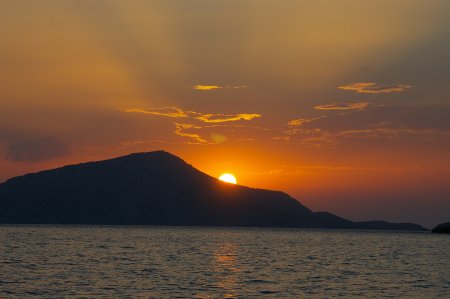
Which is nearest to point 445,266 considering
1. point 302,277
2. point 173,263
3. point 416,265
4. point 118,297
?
point 416,265

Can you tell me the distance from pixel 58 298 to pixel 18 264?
38.0 meters

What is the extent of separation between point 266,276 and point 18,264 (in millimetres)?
36994

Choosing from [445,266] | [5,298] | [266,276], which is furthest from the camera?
[445,266]

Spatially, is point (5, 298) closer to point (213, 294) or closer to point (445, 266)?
point (213, 294)

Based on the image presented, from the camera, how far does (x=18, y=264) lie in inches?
3784

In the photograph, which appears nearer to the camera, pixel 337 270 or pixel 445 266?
pixel 337 270

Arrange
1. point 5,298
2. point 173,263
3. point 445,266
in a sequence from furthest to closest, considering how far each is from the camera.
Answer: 1. point 445,266
2. point 173,263
3. point 5,298

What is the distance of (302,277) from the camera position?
8512 cm

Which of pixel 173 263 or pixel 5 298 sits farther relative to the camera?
pixel 173 263

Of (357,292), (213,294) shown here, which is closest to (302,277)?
(357,292)

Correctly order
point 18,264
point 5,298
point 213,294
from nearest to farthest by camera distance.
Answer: point 5,298 < point 213,294 < point 18,264

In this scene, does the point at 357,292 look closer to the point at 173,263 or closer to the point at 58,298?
the point at 58,298

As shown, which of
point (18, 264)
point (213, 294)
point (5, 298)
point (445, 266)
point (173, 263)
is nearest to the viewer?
point (5, 298)

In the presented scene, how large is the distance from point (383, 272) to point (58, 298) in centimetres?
5240
